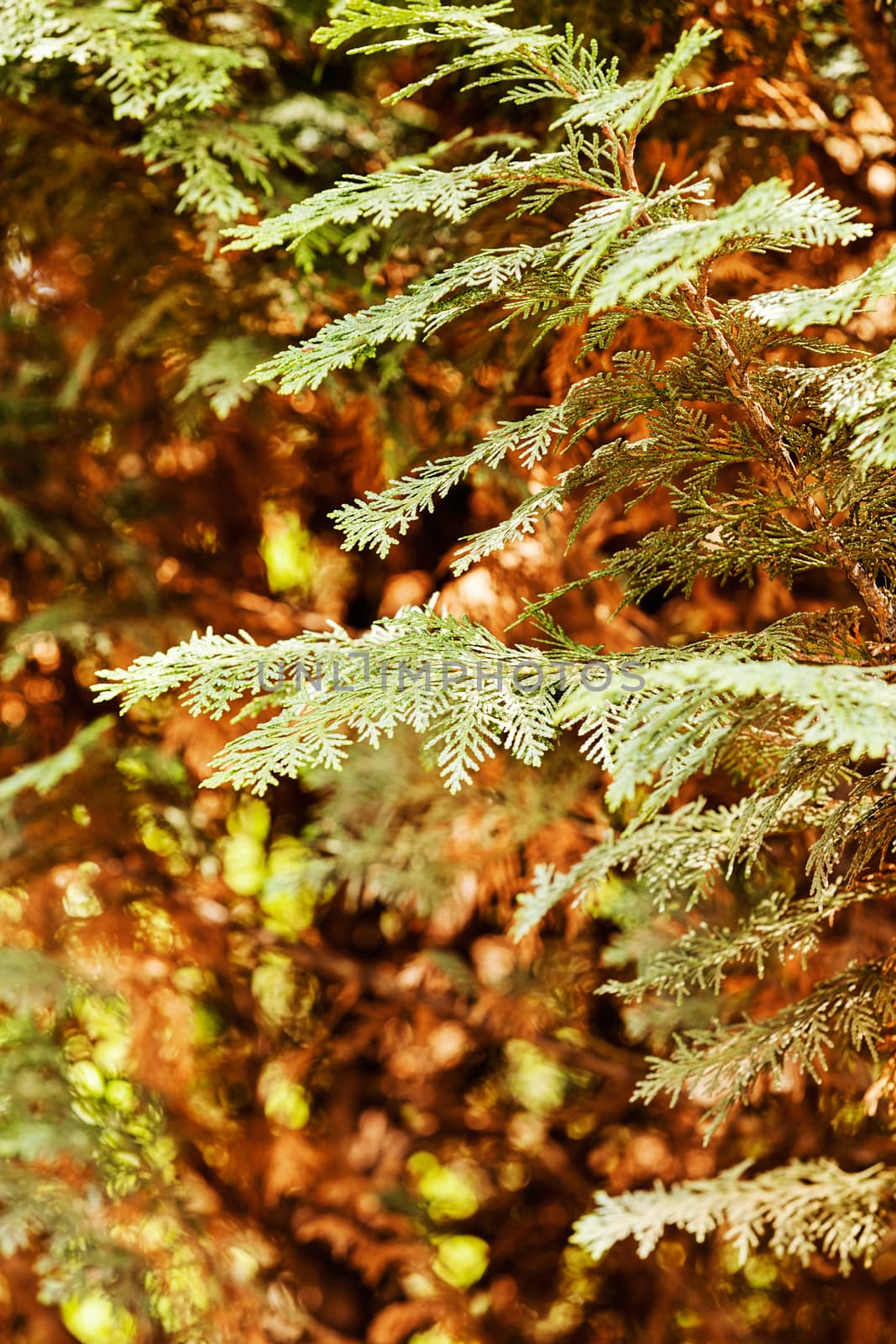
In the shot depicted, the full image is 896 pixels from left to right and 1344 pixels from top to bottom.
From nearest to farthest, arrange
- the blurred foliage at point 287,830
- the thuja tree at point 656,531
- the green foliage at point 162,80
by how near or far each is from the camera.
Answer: the thuja tree at point 656,531
the green foliage at point 162,80
the blurred foliage at point 287,830

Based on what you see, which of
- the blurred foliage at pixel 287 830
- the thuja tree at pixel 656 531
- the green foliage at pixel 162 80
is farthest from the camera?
the blurred foliage at pixel 287 830

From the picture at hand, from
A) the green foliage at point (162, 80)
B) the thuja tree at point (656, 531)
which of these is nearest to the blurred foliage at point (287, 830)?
the green foliage at point (162, 80)

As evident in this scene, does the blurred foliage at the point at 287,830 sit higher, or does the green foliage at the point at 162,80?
the green foliage at the point at 162,80

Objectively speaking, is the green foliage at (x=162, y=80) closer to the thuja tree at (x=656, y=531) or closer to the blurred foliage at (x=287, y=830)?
the blurred foliage at (x=287, y=830)

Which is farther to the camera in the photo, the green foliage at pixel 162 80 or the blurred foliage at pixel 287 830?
the blurred foliage at pixel 287 830

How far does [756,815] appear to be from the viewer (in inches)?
46.8

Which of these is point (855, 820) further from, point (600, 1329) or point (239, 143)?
point (600, 1329)

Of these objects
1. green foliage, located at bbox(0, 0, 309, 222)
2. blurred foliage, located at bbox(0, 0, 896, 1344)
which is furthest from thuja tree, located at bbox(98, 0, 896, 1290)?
blurred foliage, located at bbox(0, 0, 896, 1344)

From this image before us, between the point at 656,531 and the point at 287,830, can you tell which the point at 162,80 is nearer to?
the point at 656,531

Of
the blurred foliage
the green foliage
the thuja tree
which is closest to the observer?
the thuja tree

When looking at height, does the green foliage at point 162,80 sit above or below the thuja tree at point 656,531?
above

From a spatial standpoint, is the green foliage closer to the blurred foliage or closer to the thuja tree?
the blurred foliage

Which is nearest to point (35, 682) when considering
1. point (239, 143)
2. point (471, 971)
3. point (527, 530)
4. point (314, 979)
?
point (314, 979)

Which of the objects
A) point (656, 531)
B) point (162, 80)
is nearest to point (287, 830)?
point (162, 80)
